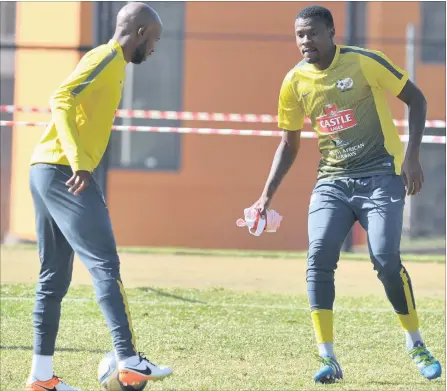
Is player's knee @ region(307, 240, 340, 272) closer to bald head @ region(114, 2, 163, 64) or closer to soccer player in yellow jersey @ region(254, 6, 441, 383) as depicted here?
soccer player in yellow jersey @ region(254, 6, 441, 383)

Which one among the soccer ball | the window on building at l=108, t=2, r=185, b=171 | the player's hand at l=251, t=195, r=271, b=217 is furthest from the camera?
the window on building at l=108, t=2, r=185, b=171

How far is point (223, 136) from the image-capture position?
1595 cm

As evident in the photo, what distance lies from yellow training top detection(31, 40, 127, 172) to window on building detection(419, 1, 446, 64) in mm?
11407

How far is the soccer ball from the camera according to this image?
515 centimetres

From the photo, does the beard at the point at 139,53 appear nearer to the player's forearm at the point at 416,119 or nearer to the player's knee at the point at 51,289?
the player's knee at the point at 51,289

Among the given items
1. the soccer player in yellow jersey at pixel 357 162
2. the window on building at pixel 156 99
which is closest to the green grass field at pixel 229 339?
the soccer player in yellow jersey at pixel 357 162

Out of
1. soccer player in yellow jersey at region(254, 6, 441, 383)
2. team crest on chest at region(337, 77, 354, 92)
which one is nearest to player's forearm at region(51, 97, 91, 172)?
soccer player in yellow jersey at region(254, 6, 441, 383)

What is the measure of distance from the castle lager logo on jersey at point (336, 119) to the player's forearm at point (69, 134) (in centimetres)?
158

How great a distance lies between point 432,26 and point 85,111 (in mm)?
12256

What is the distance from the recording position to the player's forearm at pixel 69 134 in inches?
Result: 198

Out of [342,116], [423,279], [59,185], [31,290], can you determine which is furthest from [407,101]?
A: [423,279]

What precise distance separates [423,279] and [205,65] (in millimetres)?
6023

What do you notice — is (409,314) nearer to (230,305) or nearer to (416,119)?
(416,119)

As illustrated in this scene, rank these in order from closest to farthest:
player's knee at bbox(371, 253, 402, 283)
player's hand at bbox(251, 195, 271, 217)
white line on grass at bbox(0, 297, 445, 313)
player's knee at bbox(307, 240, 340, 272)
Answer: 1. player's knee at bbox(371, 253, 402, 283)
2. player's knee at bbox(307, 240, 340, 272)
3. player's hand at bbox(251, 195, 271, 217)
4. white line on grass at bbox(0, 297, 445, 313)
